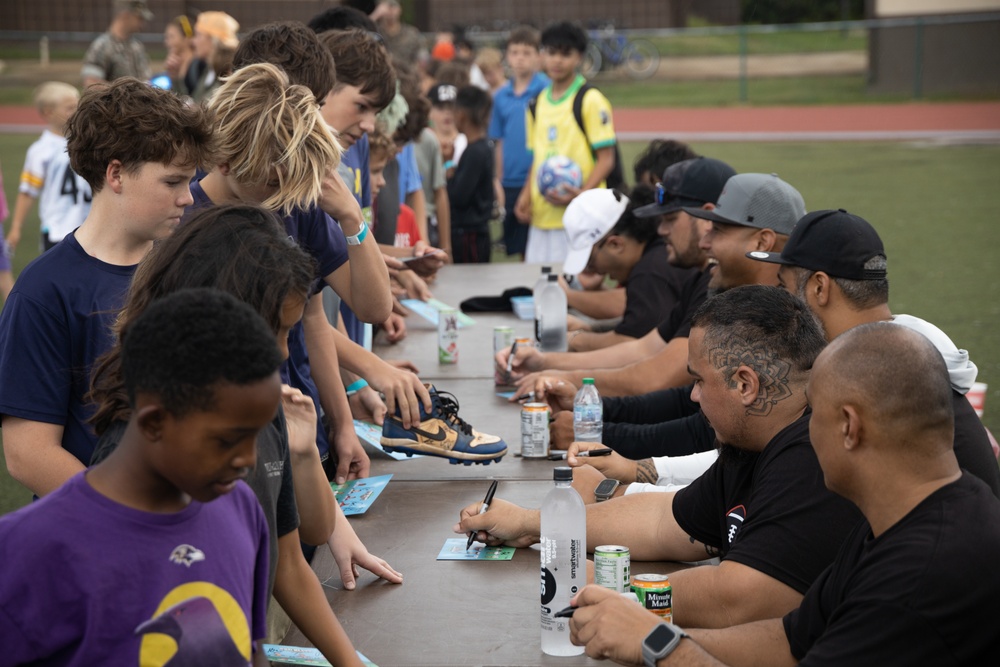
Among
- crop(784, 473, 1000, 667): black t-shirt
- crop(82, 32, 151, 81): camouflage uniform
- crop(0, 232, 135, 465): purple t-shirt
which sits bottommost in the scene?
crop(784, 473, 1000, 667): black t-shirt

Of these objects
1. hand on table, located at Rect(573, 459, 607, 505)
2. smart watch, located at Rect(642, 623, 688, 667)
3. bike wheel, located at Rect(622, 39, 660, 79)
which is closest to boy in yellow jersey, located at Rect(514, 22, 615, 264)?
hand on table, located at Rect(573, 459, 607, 505)

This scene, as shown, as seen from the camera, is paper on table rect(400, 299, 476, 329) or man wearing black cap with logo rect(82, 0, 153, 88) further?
man wearing black cap with logo rect(82, 0, 153, 88)

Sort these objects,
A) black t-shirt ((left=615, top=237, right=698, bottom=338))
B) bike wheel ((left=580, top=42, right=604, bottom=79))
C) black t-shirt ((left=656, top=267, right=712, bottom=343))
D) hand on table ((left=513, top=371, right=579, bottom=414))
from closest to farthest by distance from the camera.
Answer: hand on table ((left=513, top=371, right=579, bottom=414)), black t-shirt ((left=656, top=267, right=712, bottom=343)), black t-shirt ((left=615, top=237, right=698, bottom=338)), bike wheel ((left=580, top=42, right=604, bottom=79))

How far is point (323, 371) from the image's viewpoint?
11.4ft

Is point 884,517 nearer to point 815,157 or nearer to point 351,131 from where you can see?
point 351,131

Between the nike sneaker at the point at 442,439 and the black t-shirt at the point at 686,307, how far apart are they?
1204 mm

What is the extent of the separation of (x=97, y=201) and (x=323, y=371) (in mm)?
1002

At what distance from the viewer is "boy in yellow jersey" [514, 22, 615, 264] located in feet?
28.2

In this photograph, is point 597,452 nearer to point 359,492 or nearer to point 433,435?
point 433,435

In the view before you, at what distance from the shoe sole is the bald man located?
60.5 inches

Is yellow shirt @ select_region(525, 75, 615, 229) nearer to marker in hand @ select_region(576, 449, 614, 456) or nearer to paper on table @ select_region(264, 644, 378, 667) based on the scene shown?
marker in hand @ select_region(576, 449, 614, 456)

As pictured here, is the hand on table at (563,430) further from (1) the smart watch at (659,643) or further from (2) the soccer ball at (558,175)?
(2) the soccer ball at (558,175)

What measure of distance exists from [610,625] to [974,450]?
1204 millimetres

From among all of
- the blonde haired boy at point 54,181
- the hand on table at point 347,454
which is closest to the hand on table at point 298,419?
the hand on table at point 347,454
